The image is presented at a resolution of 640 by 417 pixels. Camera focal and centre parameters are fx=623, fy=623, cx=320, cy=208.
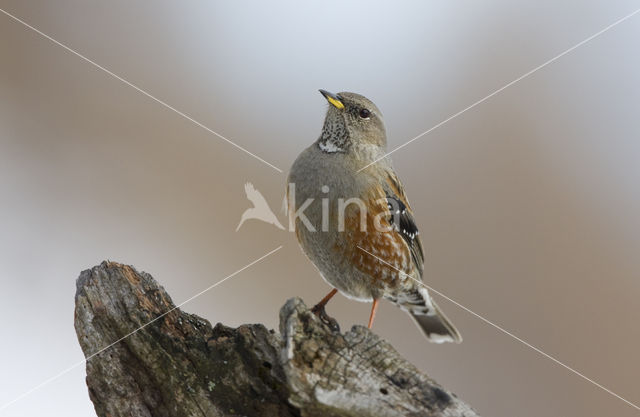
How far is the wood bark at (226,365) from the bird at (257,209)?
1680mm

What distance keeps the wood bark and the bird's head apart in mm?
1747

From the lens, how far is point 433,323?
4836mm

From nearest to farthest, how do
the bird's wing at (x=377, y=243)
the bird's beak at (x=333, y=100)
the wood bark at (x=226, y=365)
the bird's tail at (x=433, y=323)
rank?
the wood bark at (x=226, y=365)
the bird's wing at (x=377, y=243)
the bird's beak at (x=333, y=100)
the bird's tail at (x=433, y=323)

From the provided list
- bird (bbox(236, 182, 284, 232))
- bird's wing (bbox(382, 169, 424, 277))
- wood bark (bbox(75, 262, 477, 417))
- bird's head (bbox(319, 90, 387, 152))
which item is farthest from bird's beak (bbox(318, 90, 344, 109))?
wood bark (bbox(75, 262, 477, 417))

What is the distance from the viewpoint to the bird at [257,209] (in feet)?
15.7

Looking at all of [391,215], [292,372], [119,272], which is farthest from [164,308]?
[391,215]

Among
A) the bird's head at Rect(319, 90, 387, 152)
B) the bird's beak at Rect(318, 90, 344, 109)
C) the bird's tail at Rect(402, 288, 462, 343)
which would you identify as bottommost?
the bird's tail at Rect(402, 288, 462, 343)

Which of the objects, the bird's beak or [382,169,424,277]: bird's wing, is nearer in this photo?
[382,169,424,277]: bird's wing

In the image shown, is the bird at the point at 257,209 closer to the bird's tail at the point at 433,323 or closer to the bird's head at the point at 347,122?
the bird's head at the point at 347,122

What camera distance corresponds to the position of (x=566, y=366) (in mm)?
4980

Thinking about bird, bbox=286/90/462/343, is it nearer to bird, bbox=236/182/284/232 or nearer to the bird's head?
the bird's head

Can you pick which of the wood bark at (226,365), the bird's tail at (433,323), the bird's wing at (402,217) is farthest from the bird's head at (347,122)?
the wood bark at (226,365)

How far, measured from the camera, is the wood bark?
8.01ft

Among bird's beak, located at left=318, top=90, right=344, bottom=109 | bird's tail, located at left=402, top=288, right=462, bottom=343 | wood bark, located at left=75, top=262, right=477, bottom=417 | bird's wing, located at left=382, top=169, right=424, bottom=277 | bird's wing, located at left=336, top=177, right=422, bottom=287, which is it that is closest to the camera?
wood bark, located at left=75, top=262, right=477, bottom=417
